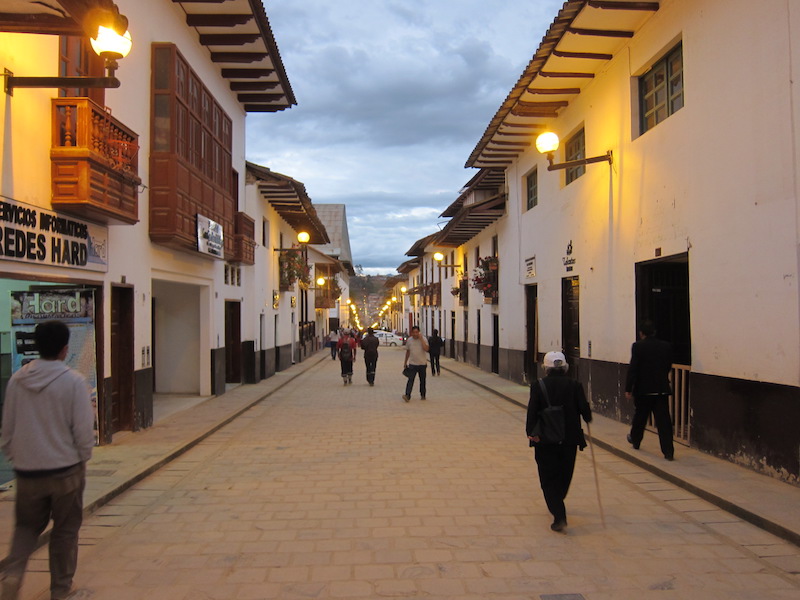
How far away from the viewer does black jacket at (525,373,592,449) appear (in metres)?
5.54

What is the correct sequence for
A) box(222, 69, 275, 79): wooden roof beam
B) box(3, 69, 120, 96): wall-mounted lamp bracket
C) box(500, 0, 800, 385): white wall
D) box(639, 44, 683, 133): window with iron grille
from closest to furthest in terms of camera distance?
1. box(3, 69, 120, 96): wall-mounted lamp bracket
2. box(500, 0, 800, 385): white wall
3. box(639, 44, 683, 133): window with iron grille
4. box(222, 69, 275, 79): wooden roof beam

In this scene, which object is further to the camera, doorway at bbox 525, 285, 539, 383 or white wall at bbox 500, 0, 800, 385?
doorway at bbox 525, 285, 539, 383

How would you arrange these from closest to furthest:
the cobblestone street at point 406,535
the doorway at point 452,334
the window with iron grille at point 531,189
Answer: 1. the cobblestone street at point 406,535
2. the window with iron grille at point 531,189
3. the doorway at point 452,334

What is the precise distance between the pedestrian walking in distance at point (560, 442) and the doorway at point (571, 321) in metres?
7.92

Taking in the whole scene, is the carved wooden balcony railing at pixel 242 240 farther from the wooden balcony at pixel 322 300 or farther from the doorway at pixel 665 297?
the wooden balcony at pixel 322 300

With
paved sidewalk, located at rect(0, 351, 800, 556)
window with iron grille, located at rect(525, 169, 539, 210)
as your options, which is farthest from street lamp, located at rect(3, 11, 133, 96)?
window with iron grille, located at rect(525, 169, 539, 210)

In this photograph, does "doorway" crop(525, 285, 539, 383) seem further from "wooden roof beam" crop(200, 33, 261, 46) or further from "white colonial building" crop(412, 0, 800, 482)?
"wooden roof beam" crop(200, 33, 261, 46)

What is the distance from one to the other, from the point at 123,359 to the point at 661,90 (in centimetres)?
917

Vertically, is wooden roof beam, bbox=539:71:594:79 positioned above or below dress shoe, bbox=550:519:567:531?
above

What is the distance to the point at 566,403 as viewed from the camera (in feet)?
18.3

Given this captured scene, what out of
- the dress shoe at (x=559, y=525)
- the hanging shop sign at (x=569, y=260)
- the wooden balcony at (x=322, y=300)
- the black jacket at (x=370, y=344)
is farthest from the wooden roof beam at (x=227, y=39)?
the wooden balcony at (x=322, y=300)

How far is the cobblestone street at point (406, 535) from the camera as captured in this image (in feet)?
14.5

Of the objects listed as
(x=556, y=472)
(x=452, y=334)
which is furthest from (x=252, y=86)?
(x=452, y=334)

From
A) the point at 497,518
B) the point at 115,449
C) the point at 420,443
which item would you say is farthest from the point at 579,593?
the point at 115,449
